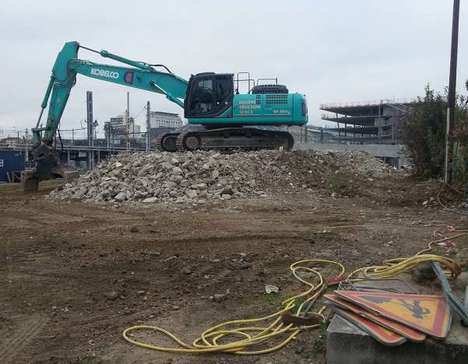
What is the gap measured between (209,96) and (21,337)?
50.9 feet

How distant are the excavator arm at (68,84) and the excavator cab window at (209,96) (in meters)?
0.82

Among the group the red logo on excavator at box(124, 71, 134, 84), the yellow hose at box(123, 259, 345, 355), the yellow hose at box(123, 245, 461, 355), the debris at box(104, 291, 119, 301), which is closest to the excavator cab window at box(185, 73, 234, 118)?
the red logo on excavator at box(124, 71, 134, 84)

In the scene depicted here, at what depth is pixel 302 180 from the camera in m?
16.9

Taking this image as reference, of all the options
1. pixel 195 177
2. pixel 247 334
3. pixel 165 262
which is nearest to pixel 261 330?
pixel 247 334

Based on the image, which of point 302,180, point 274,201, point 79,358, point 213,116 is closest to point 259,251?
point 79,358

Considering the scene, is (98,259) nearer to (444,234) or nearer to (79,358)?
(79,358)

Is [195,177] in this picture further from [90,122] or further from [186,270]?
[90,122]

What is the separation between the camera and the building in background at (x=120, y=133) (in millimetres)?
44844

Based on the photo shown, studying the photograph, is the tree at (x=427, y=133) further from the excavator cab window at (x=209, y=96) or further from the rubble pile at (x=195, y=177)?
the excavator cab window at (x=209, y=96)

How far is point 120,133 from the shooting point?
5216 cm

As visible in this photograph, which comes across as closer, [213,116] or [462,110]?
[462,110]

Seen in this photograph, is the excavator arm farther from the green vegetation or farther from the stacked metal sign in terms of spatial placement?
the stacked metal sign

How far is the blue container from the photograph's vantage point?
3494cm

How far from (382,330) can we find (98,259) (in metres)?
4.80
